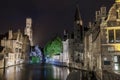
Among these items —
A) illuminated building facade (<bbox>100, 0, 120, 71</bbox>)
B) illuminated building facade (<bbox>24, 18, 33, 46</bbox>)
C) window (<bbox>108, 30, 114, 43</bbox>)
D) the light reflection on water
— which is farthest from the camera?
illuminated building facade (<bbox>24, 18, 33, 46</bbox>)

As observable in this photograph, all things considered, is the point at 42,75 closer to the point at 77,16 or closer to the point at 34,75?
the point at 34,75

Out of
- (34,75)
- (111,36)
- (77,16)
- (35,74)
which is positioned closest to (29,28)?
(77,16)

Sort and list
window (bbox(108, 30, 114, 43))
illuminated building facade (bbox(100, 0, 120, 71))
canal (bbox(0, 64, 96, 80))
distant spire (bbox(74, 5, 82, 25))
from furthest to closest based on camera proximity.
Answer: distant spire (bbox(74, 5, 82, 25)), window (bbox(108, 30, 114, 43)), illuminated building facade (bbox(100, 0, 120, 71)), canal (bbox(0, 64, 96, 80))

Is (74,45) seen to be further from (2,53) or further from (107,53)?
(107,53)

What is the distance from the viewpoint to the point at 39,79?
3722 cm

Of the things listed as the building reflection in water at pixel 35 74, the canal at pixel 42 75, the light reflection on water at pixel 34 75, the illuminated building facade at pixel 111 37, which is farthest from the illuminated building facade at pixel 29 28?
the illuminated building facade at pixel 111 37

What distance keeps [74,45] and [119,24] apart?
44791 millimetres

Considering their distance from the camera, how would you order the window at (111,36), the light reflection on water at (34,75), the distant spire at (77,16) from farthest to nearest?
the distant spire at (77,16) < the light reflection on water at (34,75) < the window at (111,36)

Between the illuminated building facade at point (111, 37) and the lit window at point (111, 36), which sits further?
the lit window at point (111, 36)

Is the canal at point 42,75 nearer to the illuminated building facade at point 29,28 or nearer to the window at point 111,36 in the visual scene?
the window at point 111,36

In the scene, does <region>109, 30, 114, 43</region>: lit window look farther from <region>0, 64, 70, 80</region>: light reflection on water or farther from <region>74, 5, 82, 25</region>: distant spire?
<region>74, 5, 82, 25</region>: distant spire

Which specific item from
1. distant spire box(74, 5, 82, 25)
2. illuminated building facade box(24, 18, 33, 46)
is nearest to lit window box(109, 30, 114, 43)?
distant spire box(74, 5, 82, 25)

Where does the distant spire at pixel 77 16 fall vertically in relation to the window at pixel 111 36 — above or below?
above

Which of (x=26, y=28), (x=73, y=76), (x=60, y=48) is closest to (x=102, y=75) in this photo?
(x=73, y=76)
